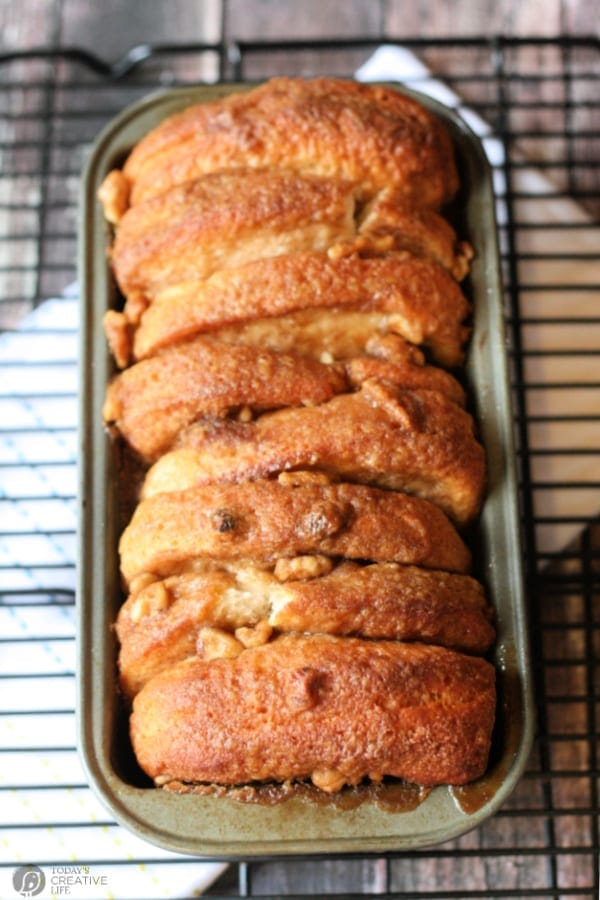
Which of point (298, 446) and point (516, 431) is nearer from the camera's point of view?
point (298, 446)

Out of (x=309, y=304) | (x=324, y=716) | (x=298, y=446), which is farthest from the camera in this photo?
(x=309, y=304)

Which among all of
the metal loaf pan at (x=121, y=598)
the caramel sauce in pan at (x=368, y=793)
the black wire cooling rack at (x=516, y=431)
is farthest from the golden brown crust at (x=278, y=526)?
the black wire cooling rack at (x=516, y=431)

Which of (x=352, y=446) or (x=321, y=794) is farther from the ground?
(x=352, y=446)

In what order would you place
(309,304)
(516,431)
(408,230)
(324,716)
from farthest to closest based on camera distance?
1. (516,431)
2. (408,230)
3. (309,304)
4. (324,716)

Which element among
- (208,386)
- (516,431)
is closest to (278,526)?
(208,386)

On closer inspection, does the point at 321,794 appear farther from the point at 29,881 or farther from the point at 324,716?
the point at 29,881

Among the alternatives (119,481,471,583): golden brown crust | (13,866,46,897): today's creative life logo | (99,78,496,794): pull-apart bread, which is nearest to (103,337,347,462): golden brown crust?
(99,78,496,794): pull-apart bread
